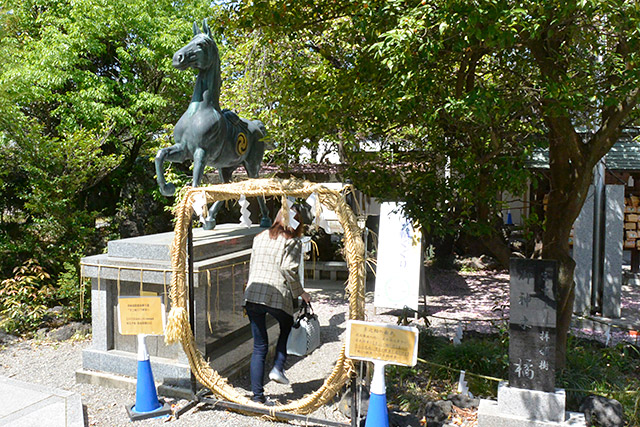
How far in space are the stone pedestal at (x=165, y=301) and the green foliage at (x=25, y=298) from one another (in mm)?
2511

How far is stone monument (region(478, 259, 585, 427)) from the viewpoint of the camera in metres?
4.04

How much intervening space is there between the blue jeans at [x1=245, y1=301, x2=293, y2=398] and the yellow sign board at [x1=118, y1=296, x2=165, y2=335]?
0.86 m

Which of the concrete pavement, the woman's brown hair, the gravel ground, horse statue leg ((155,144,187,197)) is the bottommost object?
the gravel ground

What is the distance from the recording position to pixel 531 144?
4707mm

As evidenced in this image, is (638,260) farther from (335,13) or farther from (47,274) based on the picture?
(47,274)

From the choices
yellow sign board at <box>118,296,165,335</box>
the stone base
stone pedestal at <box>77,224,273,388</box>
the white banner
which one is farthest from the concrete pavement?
the white banner

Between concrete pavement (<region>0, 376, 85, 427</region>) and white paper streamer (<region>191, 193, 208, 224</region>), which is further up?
white paper streamer (<region>191, 193, 208, 224</region>)

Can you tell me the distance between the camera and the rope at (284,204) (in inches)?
158

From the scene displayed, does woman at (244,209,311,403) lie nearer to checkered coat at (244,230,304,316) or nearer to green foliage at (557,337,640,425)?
checkered coat at (244,230,304,316)

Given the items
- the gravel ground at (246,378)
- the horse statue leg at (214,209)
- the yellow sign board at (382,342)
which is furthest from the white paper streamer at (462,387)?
the horse statue leg at (214,209)

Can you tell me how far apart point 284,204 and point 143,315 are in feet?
5.85

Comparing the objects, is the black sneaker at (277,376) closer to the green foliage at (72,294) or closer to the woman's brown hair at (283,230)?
the woman's brown hair at (283,230)

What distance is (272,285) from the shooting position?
449 cm

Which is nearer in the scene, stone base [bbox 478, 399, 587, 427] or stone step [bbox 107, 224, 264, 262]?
stone base [bbox 478, 399, 587, 427]
